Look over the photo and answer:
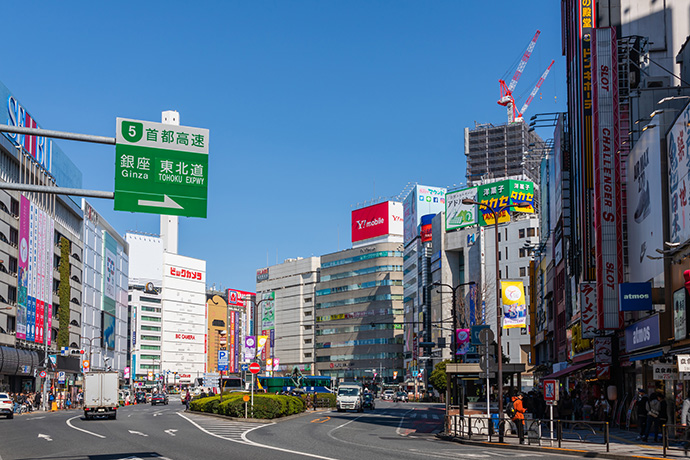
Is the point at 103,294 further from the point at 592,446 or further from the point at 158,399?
the point at 592,446

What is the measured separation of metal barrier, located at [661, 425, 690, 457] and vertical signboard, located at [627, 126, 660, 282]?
40.5 ft

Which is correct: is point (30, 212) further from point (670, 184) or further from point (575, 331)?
point (670, 184)

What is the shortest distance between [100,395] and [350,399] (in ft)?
66.5

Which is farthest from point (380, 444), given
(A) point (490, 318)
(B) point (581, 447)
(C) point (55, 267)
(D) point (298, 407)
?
(A) point (490, 318)

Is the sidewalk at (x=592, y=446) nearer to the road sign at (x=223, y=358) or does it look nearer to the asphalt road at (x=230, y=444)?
the asphalt road at (x=230, y=444)

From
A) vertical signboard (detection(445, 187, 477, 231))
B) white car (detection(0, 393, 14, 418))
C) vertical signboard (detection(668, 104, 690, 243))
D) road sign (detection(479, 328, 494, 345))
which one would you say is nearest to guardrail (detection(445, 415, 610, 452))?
road sign (detection(479, 328, 494, 345))

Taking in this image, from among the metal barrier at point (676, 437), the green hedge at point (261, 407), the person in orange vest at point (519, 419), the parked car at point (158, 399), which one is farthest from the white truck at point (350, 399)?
the parked car at point (158, 399)

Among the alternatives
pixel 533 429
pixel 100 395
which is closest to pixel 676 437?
pixel 533 429

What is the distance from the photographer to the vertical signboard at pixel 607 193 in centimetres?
4638

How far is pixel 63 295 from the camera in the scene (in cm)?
11519

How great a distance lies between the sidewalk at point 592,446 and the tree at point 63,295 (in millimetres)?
88216

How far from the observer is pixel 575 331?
6078 cm

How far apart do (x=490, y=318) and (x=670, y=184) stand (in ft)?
326

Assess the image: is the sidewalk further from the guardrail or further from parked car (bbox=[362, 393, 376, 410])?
parked car (bbox=[362, 393, 376, 410])
